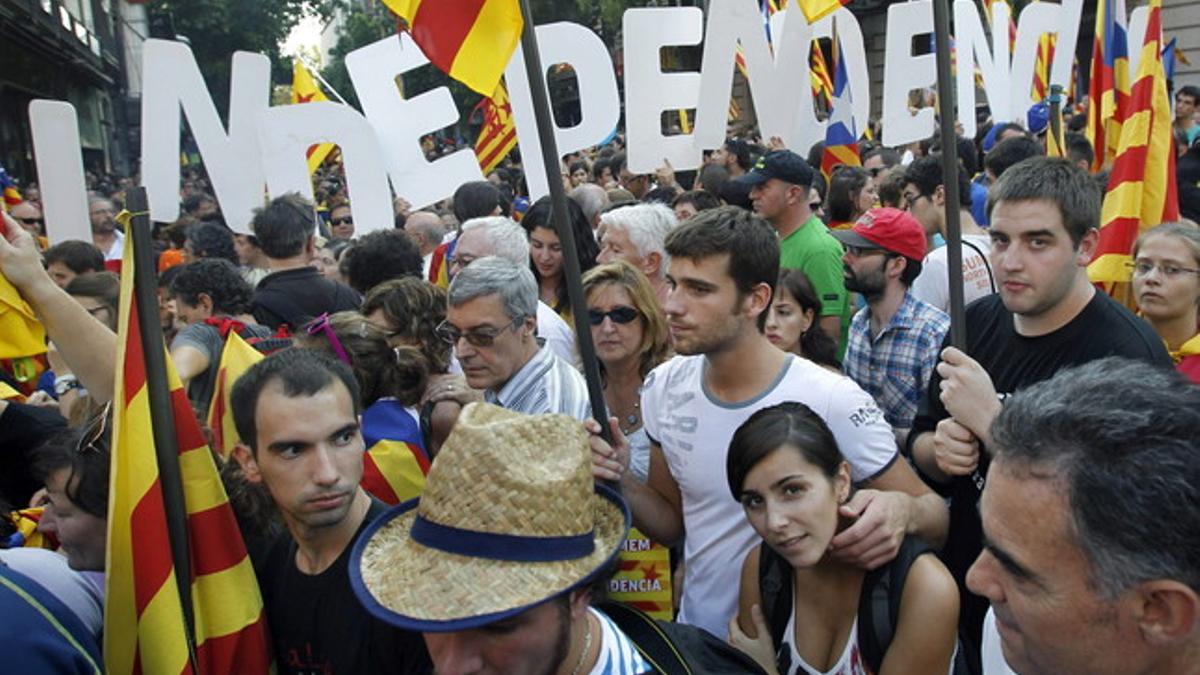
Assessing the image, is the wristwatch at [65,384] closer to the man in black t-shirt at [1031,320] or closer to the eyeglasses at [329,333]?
the eyeglasses at [329,333]

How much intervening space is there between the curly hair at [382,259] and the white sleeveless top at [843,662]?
11.0 feet

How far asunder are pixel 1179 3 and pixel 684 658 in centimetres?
2498

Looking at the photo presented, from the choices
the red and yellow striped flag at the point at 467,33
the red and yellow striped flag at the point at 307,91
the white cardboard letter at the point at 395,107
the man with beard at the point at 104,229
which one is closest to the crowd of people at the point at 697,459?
the red and yellow striped flag at the point at 467,33

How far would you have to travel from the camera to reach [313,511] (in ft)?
7.84

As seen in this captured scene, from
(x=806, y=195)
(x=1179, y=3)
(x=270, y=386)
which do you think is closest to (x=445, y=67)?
(x=270, y=386)

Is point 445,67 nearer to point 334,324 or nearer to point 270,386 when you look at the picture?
point 334,324

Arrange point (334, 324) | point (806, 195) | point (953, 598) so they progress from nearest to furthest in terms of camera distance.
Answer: point (953, 598) < point (334, 324) < point (806, 195)

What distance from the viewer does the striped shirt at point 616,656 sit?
6.21 feet

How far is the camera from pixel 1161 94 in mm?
5180

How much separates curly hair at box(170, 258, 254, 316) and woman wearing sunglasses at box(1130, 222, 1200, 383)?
3700 mm

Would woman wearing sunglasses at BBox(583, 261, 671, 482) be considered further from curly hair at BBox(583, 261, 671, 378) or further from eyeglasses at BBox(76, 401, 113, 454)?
eyeglasses at BBox(76, 401, 113, 454)

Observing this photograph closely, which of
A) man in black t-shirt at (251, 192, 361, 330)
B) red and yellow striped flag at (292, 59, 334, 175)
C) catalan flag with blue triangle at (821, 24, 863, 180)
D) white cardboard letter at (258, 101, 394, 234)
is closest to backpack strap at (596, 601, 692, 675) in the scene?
man in black t-shirt at (251, 192, 361, 330)

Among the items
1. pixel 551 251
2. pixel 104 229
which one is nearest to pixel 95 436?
pixel 551 251

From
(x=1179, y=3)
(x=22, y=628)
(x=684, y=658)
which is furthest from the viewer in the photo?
(x=1179, y=3)
